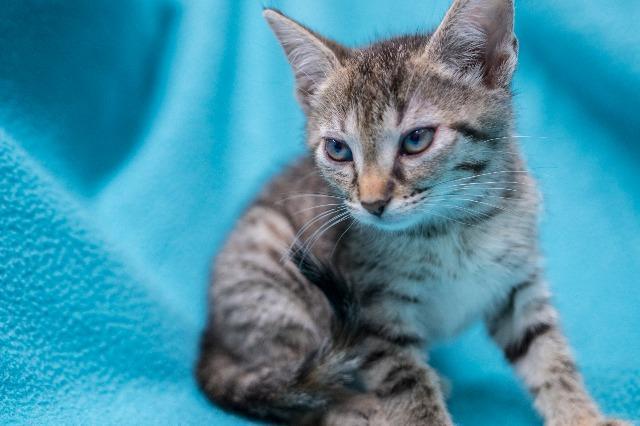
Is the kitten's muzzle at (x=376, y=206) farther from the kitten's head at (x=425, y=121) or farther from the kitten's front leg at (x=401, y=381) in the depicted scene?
the kitten's front leg at (x=401, y=381)

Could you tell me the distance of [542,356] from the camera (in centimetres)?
140

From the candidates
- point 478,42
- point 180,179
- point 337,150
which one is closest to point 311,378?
point 337,150

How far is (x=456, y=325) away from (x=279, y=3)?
112 cm

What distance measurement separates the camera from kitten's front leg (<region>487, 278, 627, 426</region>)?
1316 millimetres

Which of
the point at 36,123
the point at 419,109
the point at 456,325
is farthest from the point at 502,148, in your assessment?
the point at 36,123

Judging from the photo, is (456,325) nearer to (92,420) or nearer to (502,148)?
(502,148)

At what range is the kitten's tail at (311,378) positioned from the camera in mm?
1314

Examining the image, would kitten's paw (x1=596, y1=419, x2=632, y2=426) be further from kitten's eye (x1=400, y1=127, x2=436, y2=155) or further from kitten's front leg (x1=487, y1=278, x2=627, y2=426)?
kitten's eye (x1=400, y1=127, x2=436, y2=155)

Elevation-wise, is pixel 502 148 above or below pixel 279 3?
above

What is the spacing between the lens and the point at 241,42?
2.07 metres

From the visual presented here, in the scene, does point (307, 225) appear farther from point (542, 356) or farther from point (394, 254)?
point (542, 356)

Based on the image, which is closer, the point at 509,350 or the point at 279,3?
the point at 509,350

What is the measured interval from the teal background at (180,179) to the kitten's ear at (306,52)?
1.23 feet

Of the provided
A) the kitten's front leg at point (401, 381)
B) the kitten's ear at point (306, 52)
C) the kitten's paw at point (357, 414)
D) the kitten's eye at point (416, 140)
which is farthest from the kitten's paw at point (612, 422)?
the kitten's ear at point (306, 52)
